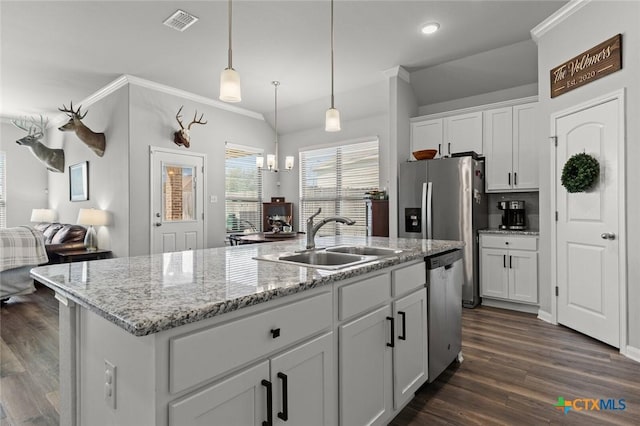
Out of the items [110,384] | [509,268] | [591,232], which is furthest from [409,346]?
[509,268]

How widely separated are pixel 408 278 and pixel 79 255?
491 cm

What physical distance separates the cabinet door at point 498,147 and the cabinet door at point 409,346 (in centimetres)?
272

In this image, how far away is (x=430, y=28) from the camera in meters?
3.47

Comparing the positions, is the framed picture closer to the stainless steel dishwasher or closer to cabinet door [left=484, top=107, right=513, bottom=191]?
the stainless steel dishwasher

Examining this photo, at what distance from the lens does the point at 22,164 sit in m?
6.95

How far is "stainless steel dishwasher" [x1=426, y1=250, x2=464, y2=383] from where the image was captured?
2176 millimetres

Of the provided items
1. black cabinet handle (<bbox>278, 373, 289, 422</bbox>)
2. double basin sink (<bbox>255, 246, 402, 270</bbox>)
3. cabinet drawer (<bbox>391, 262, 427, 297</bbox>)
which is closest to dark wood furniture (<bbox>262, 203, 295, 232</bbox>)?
double basin sink (<bbox>255, 246, 402, 270</bbox>)

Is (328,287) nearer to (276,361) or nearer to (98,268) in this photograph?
(276,361)

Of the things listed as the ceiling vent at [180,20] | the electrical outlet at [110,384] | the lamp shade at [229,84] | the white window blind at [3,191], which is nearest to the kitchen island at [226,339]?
the electrical outlet at [110,384]

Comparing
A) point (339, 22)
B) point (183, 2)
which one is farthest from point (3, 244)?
point (339, 22)

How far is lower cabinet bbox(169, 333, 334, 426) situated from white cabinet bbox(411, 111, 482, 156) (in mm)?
3733

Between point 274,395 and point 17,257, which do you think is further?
point 17,257

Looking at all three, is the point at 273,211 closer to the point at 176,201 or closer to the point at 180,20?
the point at 176,201

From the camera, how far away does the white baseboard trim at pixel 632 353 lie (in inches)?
101
